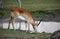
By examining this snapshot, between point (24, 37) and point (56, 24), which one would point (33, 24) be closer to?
point (56, 24)

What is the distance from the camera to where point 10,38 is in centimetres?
640

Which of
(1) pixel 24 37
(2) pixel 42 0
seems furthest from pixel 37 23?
(2) pixel 42 0

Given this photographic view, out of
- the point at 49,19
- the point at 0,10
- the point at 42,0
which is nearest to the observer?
the point at 49,19

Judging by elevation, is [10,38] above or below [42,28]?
above

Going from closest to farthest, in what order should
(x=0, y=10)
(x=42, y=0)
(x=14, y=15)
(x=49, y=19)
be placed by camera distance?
(x=14, y=15) → (x=49, y=19) → (x=0, y=10) → (x=42, y=0)

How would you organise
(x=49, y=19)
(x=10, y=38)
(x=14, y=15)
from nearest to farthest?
(x=10, y=38)
(x=14, y=15)
(x=49, y=19)

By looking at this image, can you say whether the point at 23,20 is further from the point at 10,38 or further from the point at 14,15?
the point at 10,38

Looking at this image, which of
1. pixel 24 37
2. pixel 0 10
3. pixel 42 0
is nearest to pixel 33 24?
pixel 0 10

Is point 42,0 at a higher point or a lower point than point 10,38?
lower

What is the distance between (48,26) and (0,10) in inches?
102

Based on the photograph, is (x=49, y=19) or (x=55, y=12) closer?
(x=49, y=19)

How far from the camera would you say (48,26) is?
30.8 feet

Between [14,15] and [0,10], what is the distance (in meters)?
1.96

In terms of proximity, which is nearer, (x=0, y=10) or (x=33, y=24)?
(x=33, y=24)
